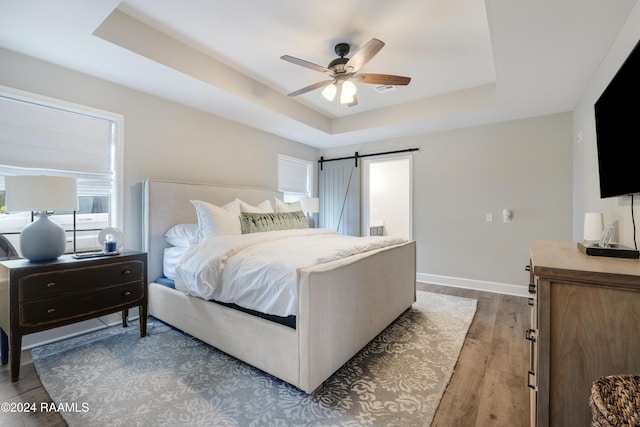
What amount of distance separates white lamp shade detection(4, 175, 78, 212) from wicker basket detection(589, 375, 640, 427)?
9.81 ft

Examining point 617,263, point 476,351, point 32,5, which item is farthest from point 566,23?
point 32,5

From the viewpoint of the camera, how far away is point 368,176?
16.8ft

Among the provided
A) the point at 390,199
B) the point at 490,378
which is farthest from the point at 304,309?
the point at 390,199

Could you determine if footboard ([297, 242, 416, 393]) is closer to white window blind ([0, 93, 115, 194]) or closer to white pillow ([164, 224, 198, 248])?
Answer: white pillow ([164, 224, 198, 248])

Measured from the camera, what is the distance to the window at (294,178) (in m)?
4.80

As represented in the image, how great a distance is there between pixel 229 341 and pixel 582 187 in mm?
3760

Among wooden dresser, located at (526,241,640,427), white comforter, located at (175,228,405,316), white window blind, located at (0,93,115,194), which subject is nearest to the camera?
wooden dresser, located at (526,241,640,427)

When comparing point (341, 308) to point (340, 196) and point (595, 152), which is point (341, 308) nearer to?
point (595, 152)

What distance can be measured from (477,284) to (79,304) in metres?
4.51

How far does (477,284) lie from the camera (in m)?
4.04

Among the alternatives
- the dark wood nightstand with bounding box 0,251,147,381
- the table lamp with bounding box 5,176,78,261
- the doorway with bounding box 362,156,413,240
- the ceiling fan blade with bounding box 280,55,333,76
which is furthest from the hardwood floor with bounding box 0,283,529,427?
the doorway with bounding box 362,156,413,240

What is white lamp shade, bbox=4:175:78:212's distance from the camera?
6.19 ft

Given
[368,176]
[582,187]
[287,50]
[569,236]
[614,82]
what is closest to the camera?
[614,82]

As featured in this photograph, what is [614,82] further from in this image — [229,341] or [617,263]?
[229,341]
